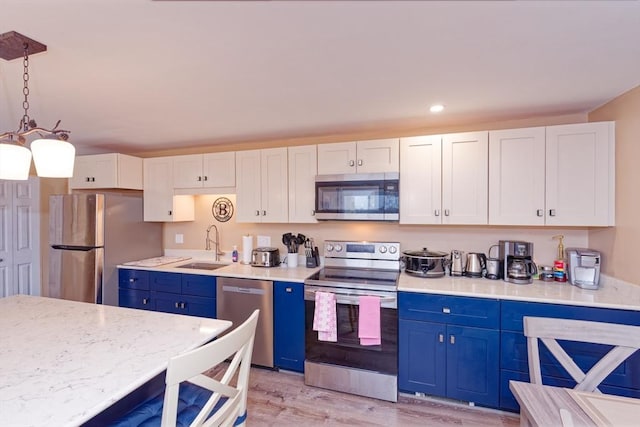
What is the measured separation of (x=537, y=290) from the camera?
2094mm

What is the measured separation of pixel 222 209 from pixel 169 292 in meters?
1.03

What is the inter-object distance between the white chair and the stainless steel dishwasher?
47.2 inches

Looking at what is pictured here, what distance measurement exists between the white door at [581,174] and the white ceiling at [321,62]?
0.76 feet

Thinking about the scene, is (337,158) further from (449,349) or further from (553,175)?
(449,349)

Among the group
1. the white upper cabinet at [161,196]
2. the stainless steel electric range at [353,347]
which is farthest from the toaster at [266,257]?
the white upper cabinet at [161,196]

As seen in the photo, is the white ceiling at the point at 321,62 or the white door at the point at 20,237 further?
the white door at the point at 20,237

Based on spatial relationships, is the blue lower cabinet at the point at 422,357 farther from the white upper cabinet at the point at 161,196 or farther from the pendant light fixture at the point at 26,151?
the white upper cabinet at the point at 161,196

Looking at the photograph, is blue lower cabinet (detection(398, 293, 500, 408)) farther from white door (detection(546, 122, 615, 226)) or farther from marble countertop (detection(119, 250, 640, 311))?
white door (detection(546, 122, 615, 226))

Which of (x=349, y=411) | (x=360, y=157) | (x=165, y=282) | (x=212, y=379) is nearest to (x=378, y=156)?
(x=360, y=157)

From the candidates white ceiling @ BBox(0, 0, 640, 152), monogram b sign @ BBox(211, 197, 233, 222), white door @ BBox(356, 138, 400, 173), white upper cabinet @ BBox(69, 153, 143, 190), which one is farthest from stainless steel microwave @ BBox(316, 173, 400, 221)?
white upper cabinet @ BBox(69, 153, 143, 190)

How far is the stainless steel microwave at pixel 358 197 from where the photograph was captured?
252 cm

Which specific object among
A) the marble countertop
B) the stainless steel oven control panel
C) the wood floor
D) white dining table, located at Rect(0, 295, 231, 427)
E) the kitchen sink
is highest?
the stainless steel oven control panel

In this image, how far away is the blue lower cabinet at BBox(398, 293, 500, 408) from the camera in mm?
2051

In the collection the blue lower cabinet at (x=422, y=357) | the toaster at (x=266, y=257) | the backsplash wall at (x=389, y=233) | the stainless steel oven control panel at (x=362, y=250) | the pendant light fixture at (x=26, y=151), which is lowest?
the blue lower cabinet at (x=422, y=357)
